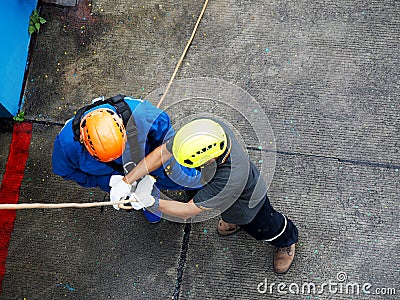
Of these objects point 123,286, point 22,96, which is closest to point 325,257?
point 123,286

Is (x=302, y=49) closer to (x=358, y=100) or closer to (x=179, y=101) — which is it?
(x=358, y=100)

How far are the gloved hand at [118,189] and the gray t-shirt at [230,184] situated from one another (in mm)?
494

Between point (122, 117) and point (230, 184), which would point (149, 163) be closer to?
point (122, 117)

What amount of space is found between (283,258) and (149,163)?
1.43 metres

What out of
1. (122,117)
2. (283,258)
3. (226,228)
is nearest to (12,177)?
(122,117)

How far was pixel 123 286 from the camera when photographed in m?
4.14

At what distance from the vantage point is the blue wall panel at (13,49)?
4.24 metres

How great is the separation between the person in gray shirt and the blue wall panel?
1665mm

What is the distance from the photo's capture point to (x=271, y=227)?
3.67 metres

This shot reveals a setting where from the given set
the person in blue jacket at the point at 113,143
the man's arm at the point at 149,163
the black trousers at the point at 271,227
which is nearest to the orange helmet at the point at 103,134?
the person in blue jacket at the point at 113,143

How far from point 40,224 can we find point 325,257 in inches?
98.1

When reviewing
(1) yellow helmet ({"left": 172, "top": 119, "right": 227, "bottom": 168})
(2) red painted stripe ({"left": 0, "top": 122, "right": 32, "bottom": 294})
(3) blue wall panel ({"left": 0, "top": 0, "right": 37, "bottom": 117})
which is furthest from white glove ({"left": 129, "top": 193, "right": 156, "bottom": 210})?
(3) blue wall panel ({"left": 0, "top": 0, "right": 37, "bottom": 117})

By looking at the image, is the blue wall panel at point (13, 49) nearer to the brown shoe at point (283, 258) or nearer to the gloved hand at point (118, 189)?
the gloved hand at point (118, 189)

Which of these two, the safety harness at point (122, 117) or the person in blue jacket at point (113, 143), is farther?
the safety harness at point (122, 117)
